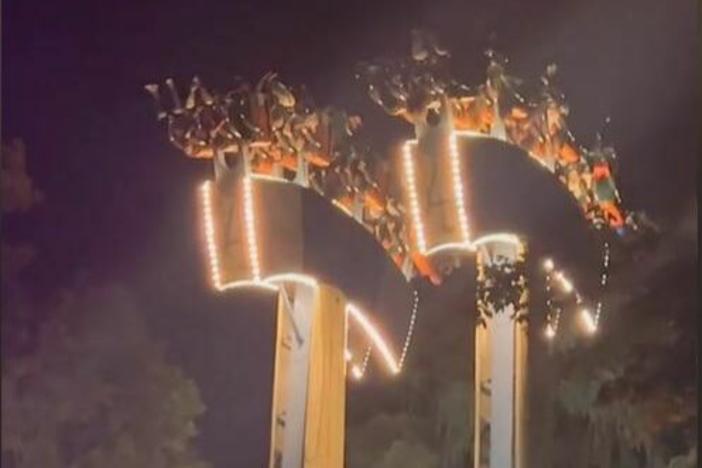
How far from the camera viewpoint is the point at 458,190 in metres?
2.14

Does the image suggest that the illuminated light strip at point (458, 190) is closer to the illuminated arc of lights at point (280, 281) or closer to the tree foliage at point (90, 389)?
the illuminated arc of lights at point (280, 281)

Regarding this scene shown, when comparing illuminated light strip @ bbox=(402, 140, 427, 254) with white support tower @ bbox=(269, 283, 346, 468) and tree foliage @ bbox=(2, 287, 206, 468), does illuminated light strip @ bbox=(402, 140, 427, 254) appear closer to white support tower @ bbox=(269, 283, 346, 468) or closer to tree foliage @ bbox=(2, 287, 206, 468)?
white support tower @ bbox=(269, 283, 346, 468)

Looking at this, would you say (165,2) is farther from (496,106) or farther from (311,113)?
(496,106)

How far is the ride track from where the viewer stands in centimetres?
214

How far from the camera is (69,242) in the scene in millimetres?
2258

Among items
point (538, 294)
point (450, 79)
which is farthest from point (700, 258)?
point (450, 79)

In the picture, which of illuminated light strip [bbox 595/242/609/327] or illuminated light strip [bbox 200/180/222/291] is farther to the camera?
illuminated light strip [bbox 200/180/222/291]

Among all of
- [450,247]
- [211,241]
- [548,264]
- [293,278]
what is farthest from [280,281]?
[548,264]

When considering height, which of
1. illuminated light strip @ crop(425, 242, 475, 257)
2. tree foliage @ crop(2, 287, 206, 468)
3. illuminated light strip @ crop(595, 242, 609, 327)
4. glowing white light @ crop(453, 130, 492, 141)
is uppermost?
glowing white light @ crop(453, 130, 492, 141)

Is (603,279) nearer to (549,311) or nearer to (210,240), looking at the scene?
(549,311)

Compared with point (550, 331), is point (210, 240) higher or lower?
higher

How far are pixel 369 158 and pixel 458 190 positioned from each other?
5.2 inches

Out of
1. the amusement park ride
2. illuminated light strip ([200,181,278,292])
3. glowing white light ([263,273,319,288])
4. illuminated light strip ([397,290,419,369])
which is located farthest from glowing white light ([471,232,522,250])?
illuminated light strip ([200,181,278,292])

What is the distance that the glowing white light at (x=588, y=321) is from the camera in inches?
→ 83.0
